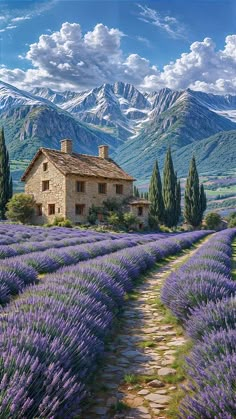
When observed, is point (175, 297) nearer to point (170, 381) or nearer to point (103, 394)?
point (170, 381)

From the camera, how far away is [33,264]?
8.46 m

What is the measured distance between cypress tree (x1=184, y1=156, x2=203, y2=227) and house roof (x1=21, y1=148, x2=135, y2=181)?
18.5 metres

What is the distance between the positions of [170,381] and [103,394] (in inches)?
27.8

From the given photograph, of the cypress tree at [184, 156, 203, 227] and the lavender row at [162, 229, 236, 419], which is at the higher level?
the cypress tree at [184, 156, 203, 227]

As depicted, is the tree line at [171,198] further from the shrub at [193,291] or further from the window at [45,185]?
the shrub at [193,291]

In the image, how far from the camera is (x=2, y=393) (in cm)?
207

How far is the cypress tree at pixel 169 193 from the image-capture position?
50.3 m

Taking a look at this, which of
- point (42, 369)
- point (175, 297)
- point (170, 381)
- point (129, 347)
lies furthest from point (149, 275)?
point (42, 369)

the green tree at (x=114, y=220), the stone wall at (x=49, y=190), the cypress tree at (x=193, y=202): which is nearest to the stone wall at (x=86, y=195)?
the stone wall at (x=49, y=190)

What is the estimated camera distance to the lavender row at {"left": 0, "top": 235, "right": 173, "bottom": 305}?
614cm

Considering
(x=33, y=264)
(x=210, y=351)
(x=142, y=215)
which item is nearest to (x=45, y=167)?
(x=142, y=215)

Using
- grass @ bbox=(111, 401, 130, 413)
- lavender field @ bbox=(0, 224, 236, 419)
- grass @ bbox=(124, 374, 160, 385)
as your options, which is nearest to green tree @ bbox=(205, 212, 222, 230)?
lavender field @ bbox=(0, 224, 236, 419)

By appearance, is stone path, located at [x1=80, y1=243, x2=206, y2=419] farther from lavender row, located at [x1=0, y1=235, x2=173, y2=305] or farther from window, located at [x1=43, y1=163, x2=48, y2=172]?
window, located at [x1=43, y1=163, x2=48, y2=172]

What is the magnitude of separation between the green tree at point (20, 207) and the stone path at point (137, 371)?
27.2 m
